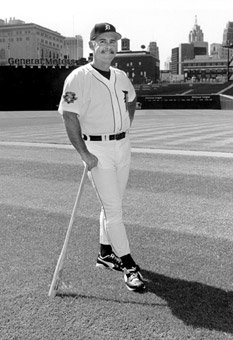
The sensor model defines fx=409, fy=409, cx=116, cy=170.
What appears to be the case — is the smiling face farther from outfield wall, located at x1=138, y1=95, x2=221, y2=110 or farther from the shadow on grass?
outfield wall, located at x1=138, y1=95, x2=221, y2=110

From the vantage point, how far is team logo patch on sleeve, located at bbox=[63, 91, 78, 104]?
3520mm

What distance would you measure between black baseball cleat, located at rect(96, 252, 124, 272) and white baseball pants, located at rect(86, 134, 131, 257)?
34 centimetres

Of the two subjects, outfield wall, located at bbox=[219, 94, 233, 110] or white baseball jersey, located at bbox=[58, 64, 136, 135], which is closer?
white baseball jersey, located at bbox=[58, 64, 136, 135]

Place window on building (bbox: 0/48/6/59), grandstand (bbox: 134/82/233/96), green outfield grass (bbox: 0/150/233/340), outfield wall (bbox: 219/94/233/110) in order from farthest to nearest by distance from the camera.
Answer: window on building (bbox: 0/48/6/59), grandstand (bbox: 134/82/233/96), outfield wall (bbox: 219/94/233/110), green outfield grass (bbox: 0/150/233/340)

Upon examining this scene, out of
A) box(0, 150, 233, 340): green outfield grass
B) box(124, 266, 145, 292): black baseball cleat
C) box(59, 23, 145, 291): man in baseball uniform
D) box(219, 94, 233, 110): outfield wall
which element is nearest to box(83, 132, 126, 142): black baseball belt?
box(59, 23, 145, 291): man in baseball uniform

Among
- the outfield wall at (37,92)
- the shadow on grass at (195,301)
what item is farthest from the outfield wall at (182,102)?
the shadow on grass at (195,301)

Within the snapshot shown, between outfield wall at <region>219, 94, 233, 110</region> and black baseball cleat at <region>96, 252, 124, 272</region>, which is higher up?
outfield wall at <region>219, 94, 233, 110</region>

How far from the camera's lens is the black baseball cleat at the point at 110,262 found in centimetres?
408

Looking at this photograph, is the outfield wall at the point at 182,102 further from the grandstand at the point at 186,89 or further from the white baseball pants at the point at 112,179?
the white baseball pants at the point at 112,179

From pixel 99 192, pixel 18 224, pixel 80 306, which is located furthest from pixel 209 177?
pixel 80 306

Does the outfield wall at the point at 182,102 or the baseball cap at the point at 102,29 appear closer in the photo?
the baseball cap at the point at 102,29

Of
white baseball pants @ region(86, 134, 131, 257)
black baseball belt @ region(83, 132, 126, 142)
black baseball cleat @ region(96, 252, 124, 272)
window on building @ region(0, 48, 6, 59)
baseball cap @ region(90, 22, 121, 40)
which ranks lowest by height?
black baseball cleat @ region(96, 252, 124, 272)

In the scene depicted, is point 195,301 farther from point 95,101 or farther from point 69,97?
point 69,97

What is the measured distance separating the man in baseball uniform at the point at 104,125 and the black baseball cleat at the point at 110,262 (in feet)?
0.83
